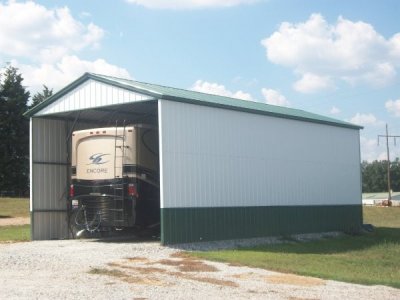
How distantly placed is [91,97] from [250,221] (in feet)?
23.5

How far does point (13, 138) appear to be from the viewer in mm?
62406

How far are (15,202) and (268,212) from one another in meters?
30.9

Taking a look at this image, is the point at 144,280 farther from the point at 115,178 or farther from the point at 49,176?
the point at 49,176

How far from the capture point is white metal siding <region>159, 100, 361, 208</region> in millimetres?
19703

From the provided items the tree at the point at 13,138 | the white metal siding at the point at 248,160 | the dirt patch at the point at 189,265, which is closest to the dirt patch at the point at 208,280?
the dirt patch at the point at 189,265

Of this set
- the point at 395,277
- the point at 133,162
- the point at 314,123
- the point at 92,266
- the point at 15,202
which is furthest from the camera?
the point at 15,202

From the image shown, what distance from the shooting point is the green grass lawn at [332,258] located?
15.5 m

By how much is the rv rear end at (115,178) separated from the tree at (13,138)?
4236 cm

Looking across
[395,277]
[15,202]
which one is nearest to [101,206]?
[395,277]

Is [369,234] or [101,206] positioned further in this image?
[369,234]

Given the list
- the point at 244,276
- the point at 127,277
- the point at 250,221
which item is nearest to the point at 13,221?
the point at 250,221

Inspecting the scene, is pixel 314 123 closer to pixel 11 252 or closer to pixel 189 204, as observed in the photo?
pixel 189 204

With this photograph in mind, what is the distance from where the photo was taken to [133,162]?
20.0 meters

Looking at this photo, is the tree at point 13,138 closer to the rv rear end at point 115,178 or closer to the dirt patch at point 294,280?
the rv rear end at point 115,178
